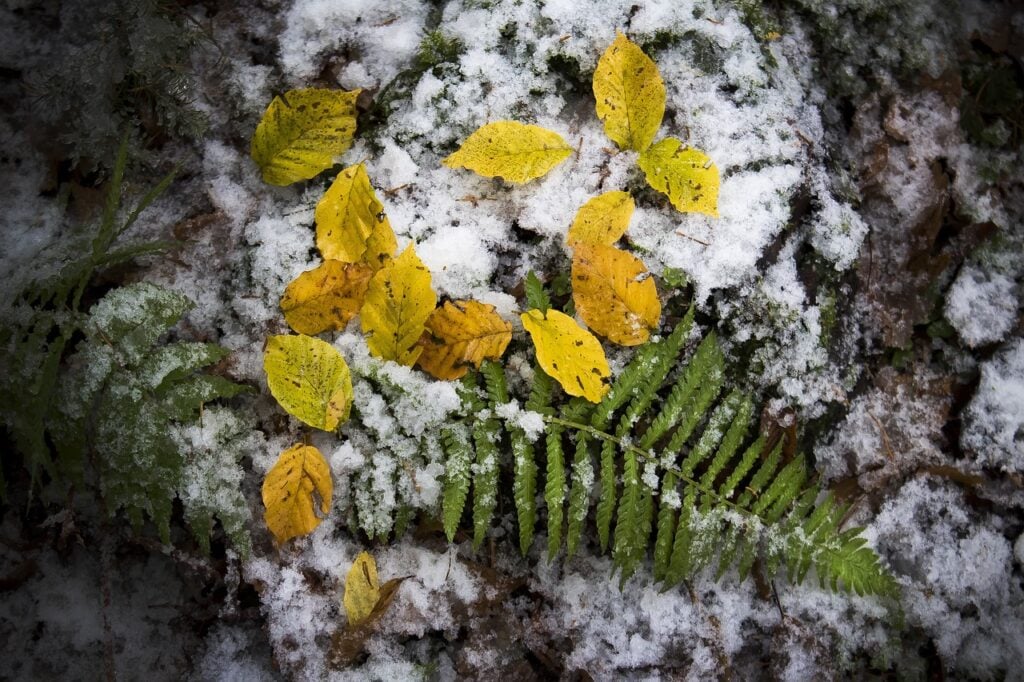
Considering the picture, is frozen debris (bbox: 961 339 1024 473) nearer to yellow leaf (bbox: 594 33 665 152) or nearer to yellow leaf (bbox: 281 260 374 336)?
yellow leaf (bbox: 594 33 665 152)

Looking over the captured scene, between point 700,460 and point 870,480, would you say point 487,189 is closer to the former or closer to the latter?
Result: point 700,460

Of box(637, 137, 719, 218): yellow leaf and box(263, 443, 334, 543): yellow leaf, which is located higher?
box(637, 137, 719, 218): yellow leaf

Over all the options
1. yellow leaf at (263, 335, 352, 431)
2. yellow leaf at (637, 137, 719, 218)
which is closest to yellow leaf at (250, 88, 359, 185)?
yellow leaf at (263, 335, 352, 431)

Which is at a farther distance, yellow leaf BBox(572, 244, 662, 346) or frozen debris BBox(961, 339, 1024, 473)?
frozen debris BBox(961, 339, 1024, 473)

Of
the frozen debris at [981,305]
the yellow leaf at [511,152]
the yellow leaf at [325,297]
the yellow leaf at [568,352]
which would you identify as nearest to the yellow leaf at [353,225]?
the yellow leaf at [325,297]

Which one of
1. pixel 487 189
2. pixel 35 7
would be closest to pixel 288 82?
pixel 487 189

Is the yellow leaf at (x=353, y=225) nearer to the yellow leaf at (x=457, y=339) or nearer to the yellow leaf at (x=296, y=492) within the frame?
the yellow leaf at (x=457, y=339)

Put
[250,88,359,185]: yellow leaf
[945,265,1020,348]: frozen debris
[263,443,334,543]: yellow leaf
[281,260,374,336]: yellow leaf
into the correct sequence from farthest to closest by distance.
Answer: [945,265,1020,348]: frozen debris
[250,88,359,185]: yellow leaf
[281,260,374,336]: yellow leaf
[263,443,334,543]: yellow leaf
